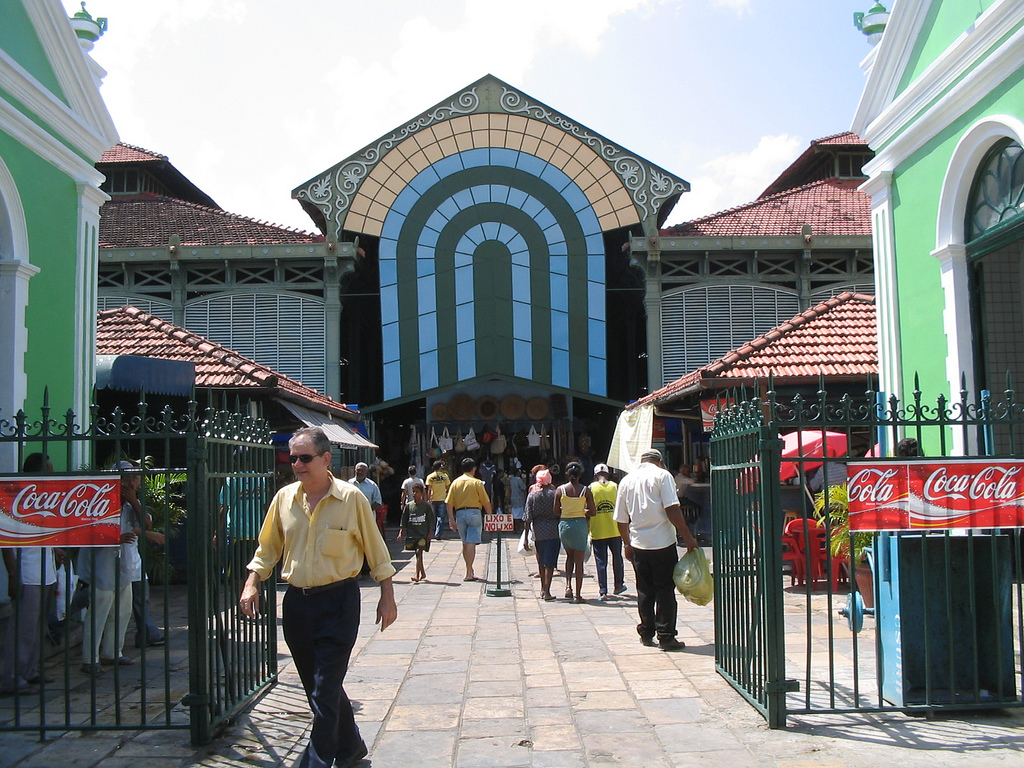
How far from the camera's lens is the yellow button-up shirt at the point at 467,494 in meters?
13.1

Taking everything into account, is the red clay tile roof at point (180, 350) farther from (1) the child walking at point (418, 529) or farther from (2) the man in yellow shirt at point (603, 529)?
(2) the man in yellow shirt at point (603, 529)

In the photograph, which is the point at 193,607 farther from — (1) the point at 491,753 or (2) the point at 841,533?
(2) the point at 841,533

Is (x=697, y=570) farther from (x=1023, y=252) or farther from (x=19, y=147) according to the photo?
(x=19, y=147)

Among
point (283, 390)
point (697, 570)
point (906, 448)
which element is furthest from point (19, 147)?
point (906, 448)

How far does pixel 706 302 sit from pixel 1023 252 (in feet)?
49.2

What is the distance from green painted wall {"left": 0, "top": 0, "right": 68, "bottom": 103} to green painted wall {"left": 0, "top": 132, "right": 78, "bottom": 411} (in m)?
0.88

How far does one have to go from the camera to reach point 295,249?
2548 centimetres

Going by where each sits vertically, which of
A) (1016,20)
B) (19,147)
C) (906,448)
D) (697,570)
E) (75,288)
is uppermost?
(1016,20)

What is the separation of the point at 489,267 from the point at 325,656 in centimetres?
2156

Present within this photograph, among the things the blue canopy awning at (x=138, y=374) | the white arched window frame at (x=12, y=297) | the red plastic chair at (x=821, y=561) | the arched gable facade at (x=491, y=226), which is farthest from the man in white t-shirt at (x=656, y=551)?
the arched gable facade at (x=491, y=226)

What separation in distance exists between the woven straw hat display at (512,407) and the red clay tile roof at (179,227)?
687 centimetres

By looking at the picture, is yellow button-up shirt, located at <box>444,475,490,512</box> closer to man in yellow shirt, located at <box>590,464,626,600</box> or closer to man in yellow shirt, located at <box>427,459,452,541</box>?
man in yellow shirt, located at <box>590,464,626,600</box>

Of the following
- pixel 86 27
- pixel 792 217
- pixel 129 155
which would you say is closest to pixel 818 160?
pixel 792 217

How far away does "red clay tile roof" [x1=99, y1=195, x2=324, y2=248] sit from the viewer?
2598cm
